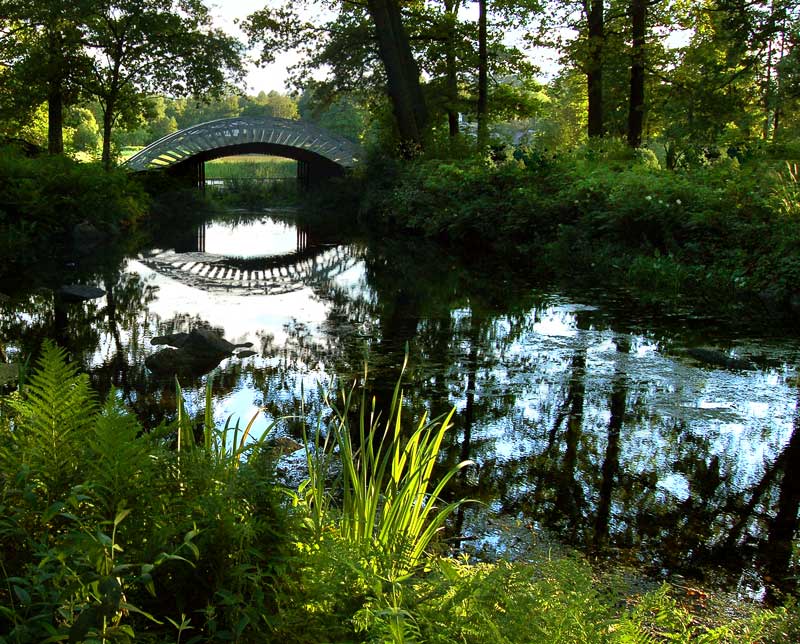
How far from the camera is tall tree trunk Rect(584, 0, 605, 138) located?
58.0 ft

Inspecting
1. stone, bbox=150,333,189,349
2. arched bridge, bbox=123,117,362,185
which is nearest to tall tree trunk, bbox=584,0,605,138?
arched bridge, bbox=123,117,362,185

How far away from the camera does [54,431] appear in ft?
7.63

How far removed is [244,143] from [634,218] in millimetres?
22317

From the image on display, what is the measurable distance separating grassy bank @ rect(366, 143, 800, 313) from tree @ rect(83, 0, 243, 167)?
12.3 meters

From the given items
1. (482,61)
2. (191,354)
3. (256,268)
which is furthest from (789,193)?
(482,61)

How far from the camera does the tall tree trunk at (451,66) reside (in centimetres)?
2388

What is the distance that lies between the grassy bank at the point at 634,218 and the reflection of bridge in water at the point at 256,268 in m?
2.69

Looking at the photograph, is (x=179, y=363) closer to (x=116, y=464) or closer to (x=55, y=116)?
(x=116, y=464)

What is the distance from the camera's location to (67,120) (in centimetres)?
2967

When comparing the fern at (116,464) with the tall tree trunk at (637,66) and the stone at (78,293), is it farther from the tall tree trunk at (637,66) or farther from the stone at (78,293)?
the tall tree trunk at (637,66)

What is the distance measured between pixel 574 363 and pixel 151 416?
3.45m

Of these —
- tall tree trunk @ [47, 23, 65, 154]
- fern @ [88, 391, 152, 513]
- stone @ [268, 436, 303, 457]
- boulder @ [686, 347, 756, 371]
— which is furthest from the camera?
tall tree trunk @ [47, 23, 65, 154]

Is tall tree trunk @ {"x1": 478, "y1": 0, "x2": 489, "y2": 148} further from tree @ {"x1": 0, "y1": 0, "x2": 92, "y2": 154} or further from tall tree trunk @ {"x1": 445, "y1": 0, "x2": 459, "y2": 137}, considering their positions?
tree @ {"x1": 0, "y1": 0, "x2": 92, "y2": 154}

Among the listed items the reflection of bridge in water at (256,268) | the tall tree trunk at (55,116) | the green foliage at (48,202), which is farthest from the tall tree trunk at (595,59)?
the tall tree trunk at (55,116)
